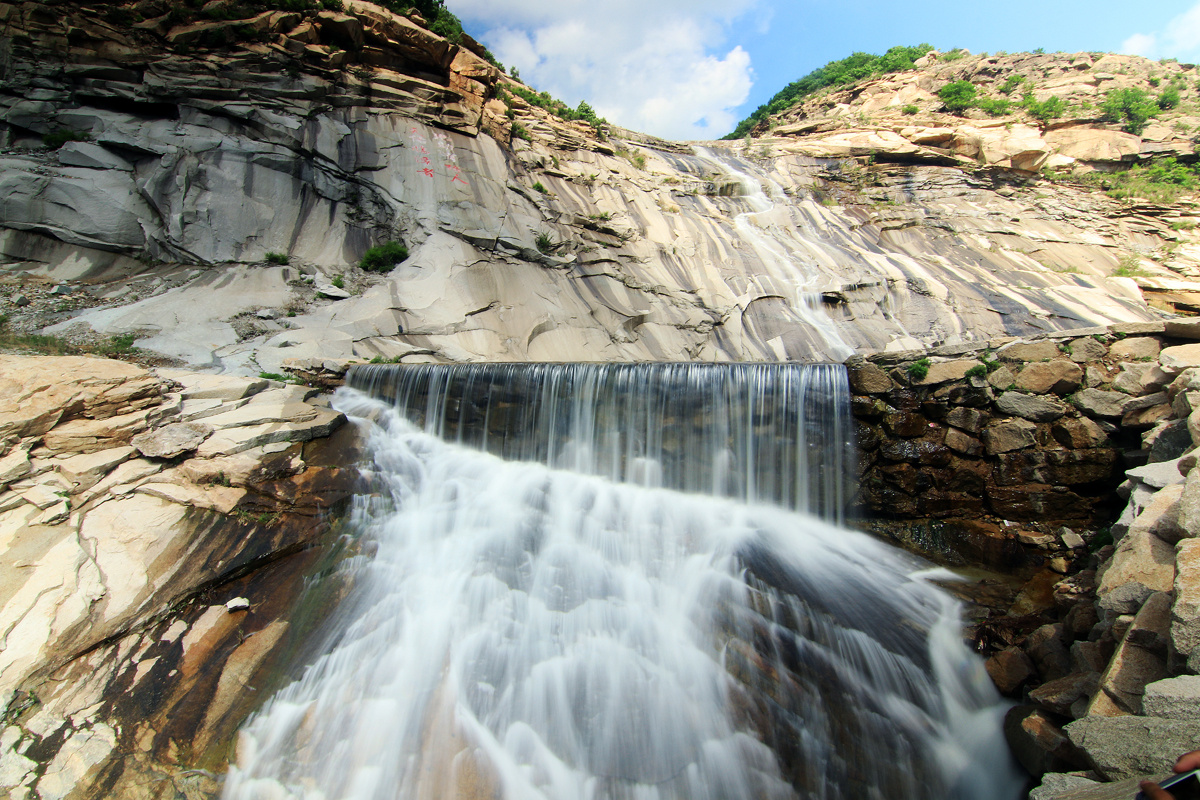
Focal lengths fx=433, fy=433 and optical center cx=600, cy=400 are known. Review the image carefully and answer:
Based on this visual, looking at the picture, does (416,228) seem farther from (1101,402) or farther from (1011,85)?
(1011,85)

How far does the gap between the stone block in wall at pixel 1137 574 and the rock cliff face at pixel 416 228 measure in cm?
1100

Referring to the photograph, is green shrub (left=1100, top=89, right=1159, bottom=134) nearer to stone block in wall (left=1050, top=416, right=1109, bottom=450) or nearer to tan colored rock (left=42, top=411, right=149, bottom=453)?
stone block in wall (left=1050, top=416, right=1109, bottom=450)

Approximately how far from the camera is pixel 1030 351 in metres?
5.52

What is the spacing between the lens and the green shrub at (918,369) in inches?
232

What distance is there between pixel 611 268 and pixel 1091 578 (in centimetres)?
1357

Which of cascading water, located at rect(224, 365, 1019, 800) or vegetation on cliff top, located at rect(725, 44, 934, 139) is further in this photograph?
vegetation on cliff top, located at rect(725, 44, 934, 139)

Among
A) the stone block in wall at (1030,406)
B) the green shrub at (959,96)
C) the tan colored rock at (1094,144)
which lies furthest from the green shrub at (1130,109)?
the stone block in wall at (1030,406)

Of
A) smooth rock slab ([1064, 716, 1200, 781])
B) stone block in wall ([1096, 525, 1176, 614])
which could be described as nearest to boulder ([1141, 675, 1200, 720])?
smooth rock slab ([1064, 716, 1200, 781])

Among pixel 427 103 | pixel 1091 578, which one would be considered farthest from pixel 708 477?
pixel 427 103

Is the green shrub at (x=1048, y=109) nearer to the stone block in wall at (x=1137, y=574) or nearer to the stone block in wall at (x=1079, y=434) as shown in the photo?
the stone block in wall at (x=1079, y=434)

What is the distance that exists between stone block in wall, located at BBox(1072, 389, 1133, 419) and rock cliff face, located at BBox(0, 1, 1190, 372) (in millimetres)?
8823

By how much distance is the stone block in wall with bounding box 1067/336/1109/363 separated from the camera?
17.3 ft

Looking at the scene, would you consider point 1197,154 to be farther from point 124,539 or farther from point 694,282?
point 124,539

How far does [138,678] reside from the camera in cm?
366
